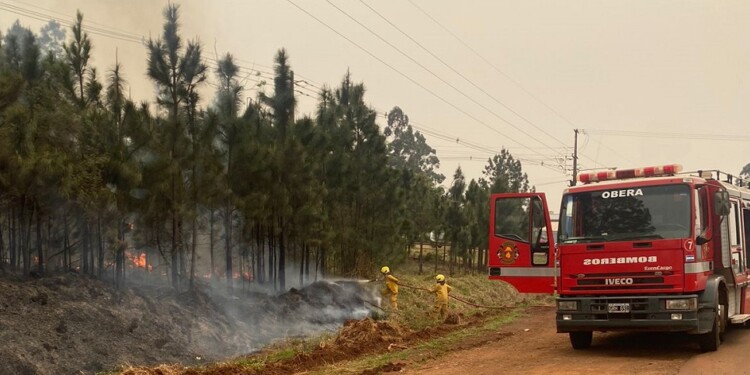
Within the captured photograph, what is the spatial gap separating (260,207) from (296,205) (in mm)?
1552

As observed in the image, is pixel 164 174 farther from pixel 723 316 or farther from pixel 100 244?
pixel 723 316

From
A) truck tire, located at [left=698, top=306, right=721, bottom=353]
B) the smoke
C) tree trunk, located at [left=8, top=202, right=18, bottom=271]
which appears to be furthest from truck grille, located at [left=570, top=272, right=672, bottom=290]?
tree trunk, located at [left=8, top=202, right=18, bottom=271]

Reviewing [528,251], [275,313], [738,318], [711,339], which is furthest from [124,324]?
[738,318]

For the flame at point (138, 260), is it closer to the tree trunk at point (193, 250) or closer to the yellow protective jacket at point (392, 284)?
the tree trunk at point (193, 250)

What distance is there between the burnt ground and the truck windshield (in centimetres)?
653

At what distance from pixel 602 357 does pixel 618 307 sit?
1.04 metres

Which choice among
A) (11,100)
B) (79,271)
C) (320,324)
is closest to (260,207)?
(320,324)

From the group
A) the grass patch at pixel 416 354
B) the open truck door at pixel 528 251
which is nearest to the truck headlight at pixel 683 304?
the open truck door at pixel 528 251

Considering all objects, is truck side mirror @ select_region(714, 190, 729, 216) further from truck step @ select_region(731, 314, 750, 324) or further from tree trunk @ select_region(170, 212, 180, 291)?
tree trunk @ select_region(170, 212, 180, 291)

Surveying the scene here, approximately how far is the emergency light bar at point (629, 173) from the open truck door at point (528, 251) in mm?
1267

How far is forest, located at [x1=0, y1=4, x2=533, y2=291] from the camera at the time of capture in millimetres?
12461

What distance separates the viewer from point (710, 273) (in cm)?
1070

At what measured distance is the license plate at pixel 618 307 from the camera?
10133 millimetres

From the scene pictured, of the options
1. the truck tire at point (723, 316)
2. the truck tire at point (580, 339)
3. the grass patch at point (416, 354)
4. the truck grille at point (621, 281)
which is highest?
the truck grille at point (621, 281)
